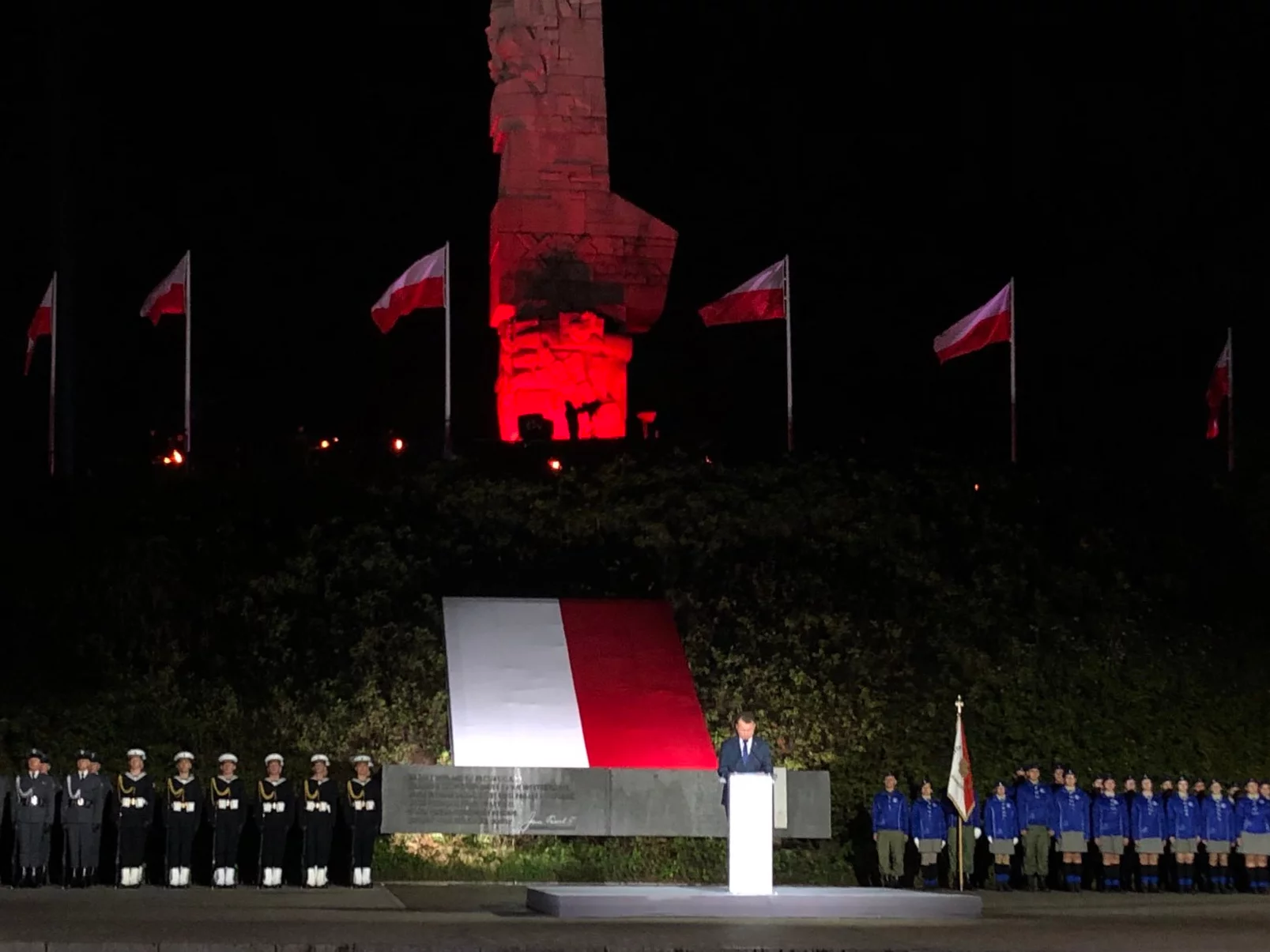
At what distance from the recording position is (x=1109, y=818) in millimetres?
19031

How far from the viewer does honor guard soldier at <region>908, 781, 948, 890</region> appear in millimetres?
18906

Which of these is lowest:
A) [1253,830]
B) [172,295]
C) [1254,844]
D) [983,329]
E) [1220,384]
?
[1254,844]

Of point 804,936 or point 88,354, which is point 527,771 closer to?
point 804,936

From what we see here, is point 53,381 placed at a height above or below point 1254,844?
above

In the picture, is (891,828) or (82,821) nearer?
(82,821)

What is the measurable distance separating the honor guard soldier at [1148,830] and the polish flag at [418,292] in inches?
521

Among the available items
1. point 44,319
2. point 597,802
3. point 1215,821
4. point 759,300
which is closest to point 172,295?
point 44,319

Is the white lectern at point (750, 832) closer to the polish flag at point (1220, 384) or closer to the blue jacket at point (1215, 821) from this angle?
the blue jacket at point (1215, 821)

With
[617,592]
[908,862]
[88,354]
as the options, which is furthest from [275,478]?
[88,354]

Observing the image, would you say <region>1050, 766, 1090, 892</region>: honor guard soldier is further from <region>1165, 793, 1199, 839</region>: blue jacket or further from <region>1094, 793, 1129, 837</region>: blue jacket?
<region>1165, 793, 1199, 839</region>: blue jacket

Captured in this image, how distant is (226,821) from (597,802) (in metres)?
3.55

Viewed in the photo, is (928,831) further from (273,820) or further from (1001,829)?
(273,820)

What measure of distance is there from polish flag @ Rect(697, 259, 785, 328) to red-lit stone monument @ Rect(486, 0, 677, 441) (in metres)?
2.60

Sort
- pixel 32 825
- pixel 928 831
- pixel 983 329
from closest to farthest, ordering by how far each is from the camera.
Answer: pixel 32 825 < pixel 928 831 < pixel 983 329
